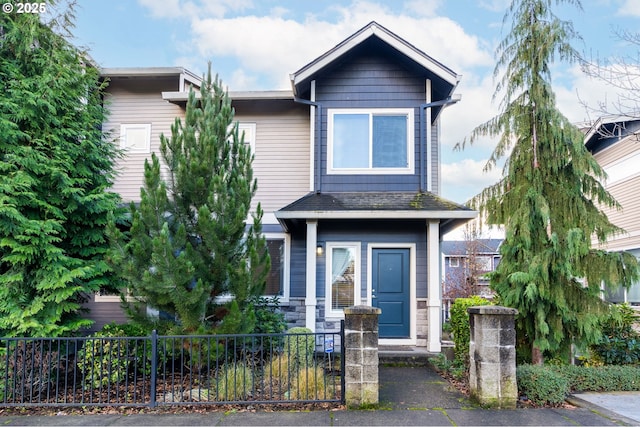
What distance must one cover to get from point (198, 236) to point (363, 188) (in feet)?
12.4

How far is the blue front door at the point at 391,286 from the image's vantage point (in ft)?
26.8

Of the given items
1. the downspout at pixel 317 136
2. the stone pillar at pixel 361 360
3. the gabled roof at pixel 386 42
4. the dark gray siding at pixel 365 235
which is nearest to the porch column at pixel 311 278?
the dark gray siding at pixel 365 235

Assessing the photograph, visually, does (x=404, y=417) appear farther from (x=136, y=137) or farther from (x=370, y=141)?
(x=136, y=137)

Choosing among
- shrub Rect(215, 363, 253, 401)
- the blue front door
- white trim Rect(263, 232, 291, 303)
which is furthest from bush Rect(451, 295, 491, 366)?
shrub Rect(215, 363, 253, 401)

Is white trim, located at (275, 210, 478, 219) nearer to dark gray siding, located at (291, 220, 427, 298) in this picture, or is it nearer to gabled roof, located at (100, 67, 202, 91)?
dark gray siding, located at (291, 220, 427, 298)

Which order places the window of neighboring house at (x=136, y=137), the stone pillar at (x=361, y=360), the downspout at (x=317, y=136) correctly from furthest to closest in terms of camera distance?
the window of neighboring house at (x=136, y=137) < the downspout at (x=317, y=136) < the stone pillar at (x=361, y=360)

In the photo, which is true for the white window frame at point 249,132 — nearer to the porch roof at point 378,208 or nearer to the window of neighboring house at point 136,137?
the porch roof at point 378,208

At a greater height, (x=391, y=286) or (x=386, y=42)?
(x=386, y=42)

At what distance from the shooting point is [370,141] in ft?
27.8

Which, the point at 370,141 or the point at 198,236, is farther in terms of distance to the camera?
the point at 370,141

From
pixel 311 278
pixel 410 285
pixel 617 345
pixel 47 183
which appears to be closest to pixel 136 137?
pixel 47 183

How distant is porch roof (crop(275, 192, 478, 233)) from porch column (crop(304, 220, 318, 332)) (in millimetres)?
340

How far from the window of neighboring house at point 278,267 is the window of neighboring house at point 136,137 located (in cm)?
378

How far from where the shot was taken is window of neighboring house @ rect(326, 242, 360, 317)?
8219 millimetres
